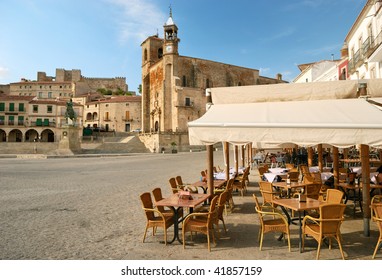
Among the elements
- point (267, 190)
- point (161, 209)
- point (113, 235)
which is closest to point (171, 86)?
point (267, 190)

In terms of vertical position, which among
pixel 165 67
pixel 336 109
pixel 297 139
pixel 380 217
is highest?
pixel 165 67

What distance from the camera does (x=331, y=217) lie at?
4.00 meters

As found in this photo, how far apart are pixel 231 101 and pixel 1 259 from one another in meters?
4.42

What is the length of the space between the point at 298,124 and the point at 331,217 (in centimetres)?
139

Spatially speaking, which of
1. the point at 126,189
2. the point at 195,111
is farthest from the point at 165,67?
the point at 126,189

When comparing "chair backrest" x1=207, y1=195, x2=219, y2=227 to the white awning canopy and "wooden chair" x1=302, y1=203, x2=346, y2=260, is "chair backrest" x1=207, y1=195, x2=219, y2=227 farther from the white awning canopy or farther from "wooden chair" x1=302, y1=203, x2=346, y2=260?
"wooden chair" x1=302, y1=203, x2=346, y2=260

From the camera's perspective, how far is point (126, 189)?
10.4 metres

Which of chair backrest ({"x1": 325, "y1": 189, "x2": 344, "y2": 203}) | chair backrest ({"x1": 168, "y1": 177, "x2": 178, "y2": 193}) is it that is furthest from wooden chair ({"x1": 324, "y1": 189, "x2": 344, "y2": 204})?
chair backrest ({"x1": 168, "y1": 177, "x2": 178, "y2": 193})

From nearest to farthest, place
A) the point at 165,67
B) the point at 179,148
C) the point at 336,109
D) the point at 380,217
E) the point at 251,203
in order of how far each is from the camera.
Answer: the point at 380,217
the point at 336,109
the point at 251,203
the point at 179,148
the point at 165,67

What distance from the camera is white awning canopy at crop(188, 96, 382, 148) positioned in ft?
11.9

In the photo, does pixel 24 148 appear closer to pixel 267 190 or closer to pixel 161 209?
pixel 161 209
